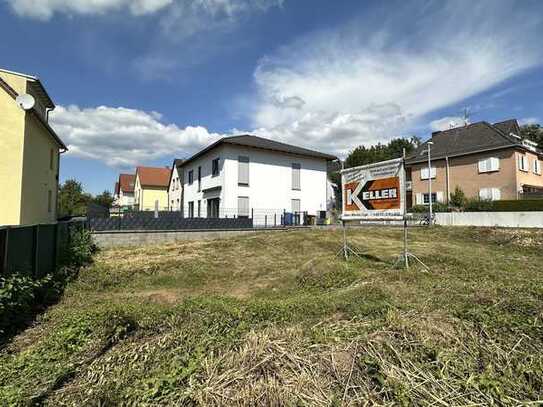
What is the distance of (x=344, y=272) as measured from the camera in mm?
8023

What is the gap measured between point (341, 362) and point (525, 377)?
1.61m

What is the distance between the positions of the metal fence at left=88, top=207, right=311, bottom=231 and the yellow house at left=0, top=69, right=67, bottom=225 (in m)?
2.79

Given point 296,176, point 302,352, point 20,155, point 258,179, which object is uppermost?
point 296,176

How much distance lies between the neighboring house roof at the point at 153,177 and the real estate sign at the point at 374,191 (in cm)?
4469

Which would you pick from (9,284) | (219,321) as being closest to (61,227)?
(9,284)

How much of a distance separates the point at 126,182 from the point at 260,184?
165 feet

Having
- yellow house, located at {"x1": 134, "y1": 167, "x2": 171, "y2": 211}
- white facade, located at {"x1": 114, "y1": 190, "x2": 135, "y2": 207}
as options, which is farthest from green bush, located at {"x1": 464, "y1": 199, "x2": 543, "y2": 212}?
white facade, located at {"x1": 114, "y1": 190, "x2": 135, "y2": 207}

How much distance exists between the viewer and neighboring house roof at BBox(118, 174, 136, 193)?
64.6 meters

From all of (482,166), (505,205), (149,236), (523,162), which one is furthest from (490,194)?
(149,236)

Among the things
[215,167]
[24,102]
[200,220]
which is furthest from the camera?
[215,167]

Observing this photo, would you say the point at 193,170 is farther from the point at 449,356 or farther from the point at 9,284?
the point at 449,356

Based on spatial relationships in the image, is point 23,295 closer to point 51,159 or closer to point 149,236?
point 149,236

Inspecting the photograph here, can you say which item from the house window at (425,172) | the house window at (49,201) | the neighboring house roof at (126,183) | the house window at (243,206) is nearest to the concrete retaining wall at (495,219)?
the house window at (425,172)

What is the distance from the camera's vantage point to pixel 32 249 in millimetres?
6883
